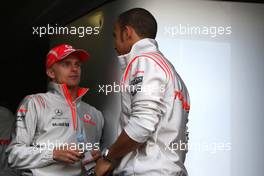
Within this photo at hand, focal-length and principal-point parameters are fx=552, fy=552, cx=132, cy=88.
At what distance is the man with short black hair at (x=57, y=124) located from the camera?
2.04m

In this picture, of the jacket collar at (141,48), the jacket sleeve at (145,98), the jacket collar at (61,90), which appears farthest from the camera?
the jacket collar at (61,90)

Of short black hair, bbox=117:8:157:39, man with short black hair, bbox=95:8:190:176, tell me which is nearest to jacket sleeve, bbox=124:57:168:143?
man with short black hair, bbox=95:8:190:176

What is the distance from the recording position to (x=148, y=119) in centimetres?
166

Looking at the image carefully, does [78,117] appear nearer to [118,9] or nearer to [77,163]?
[77,163]

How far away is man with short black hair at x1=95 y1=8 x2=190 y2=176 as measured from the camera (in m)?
1.67

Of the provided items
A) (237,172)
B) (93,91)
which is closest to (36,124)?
(93,91)

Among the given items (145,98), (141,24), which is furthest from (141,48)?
(145,98)

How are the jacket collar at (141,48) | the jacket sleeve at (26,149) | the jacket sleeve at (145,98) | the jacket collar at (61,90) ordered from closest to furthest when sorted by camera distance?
the jacket sleeve at (145,98) → the jacket collar at (141,48) → the jacket sleeve at (26,149) → the jacket collar at (61,90)

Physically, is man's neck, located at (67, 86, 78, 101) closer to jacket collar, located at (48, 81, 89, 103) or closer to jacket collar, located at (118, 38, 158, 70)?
jacket collar, located at (48, 81, 89, 103)

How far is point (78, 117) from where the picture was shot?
7.02 feet

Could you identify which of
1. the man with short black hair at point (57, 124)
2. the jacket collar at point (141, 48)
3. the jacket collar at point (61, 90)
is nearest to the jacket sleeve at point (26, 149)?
the man with short black hair at point (57, 124)

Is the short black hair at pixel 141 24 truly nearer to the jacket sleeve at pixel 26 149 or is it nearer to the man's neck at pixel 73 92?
the man's neck at pixel 73 92

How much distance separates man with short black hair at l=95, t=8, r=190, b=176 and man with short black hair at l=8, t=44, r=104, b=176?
0.32 meters

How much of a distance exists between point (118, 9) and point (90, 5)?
0.41 feet
